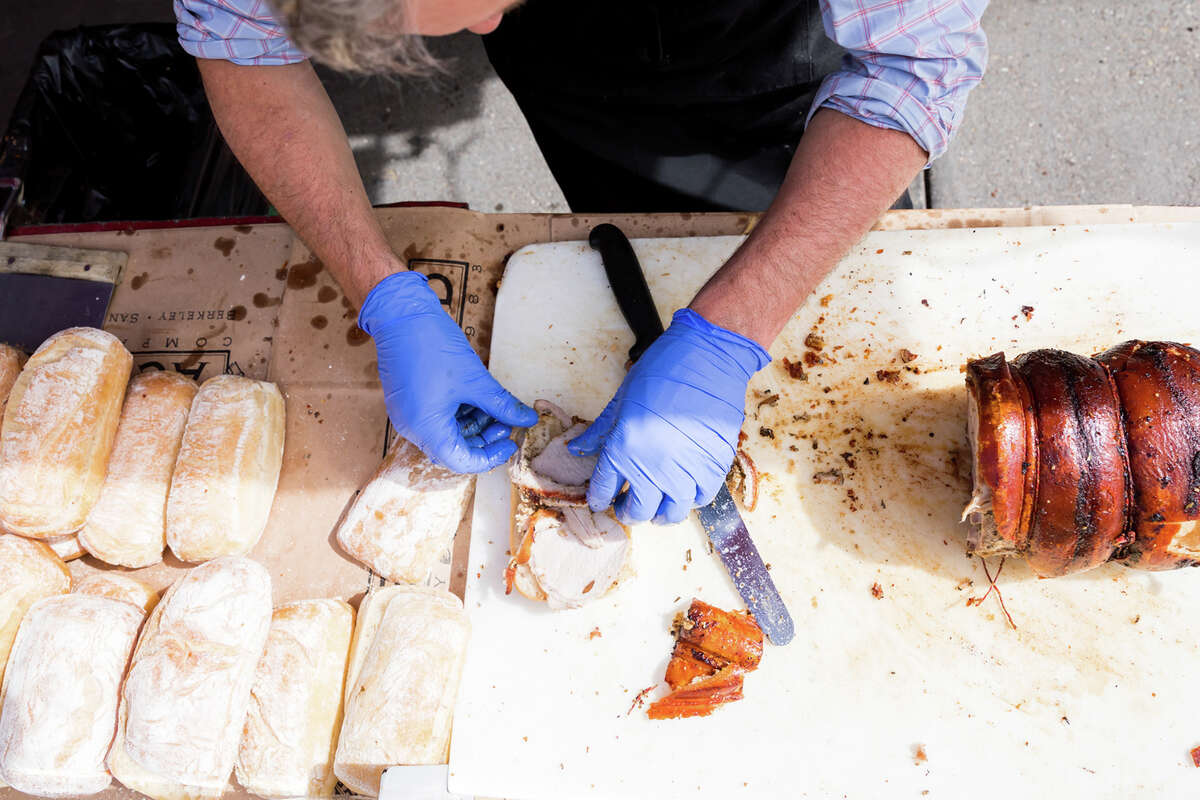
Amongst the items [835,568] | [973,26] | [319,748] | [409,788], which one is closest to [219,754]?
[319,748]

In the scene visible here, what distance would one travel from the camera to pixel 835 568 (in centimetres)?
207

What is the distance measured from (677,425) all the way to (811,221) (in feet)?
2.28

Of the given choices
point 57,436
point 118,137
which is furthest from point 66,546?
point 118,137

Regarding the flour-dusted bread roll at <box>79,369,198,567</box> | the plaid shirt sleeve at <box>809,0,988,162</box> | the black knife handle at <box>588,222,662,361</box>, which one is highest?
the plaid shirt sleeve at <box>809,0,988,162</box>

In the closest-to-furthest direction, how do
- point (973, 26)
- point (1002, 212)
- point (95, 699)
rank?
point (973, 26) < point (95, 699) < point (1002, 212)

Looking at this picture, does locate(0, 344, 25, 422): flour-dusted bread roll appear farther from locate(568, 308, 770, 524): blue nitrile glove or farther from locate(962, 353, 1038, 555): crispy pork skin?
locate(962, 353, 1038, 555): crispy pork skin

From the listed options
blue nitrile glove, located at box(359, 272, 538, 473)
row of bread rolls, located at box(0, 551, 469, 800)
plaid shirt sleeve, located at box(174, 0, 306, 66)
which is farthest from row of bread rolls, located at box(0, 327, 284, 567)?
plaid shirt sleeve, located at box(174, 0, 306, 66)

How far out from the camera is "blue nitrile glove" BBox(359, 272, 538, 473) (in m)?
2.07

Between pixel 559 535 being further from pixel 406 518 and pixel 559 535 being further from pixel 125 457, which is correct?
pixel 125 457

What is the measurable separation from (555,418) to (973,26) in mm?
1530

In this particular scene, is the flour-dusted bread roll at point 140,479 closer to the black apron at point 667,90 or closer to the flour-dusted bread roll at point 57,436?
the flour-dusted bread roll at point 57,436

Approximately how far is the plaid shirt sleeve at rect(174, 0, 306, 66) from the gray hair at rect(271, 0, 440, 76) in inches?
22.1

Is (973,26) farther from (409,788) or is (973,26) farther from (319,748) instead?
(319,748)

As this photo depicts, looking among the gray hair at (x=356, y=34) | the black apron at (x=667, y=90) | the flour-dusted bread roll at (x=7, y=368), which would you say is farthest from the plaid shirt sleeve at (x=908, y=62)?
the flour-dusted bread roll at (x=7, y=368)
